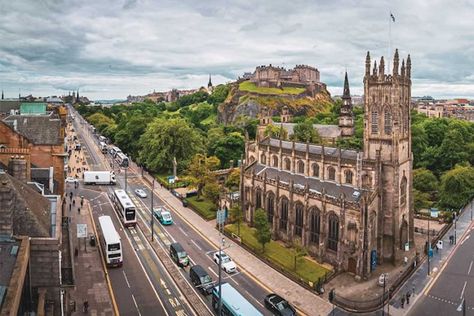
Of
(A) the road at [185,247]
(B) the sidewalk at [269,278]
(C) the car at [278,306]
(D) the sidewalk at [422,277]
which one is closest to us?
(C) the car at [278,306]

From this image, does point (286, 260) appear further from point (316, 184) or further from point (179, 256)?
point (179, 256)

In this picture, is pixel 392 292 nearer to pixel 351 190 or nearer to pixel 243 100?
pixel 351 190

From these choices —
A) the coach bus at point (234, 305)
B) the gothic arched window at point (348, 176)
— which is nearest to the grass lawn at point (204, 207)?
the gothic arched window at point (348, 176)

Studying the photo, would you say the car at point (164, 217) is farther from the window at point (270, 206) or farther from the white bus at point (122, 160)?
the white bus at point (122, 160)

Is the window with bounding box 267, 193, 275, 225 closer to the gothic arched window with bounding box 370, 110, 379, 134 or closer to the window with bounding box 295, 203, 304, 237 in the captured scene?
the window with bounding box 295, 203, 304, 237

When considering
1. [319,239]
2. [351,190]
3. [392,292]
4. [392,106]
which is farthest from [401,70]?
[392,292]

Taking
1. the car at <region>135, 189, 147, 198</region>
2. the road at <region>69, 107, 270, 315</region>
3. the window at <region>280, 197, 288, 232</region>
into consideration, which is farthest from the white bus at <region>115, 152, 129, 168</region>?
the window at <region>280, 197, 288, 232</region>
